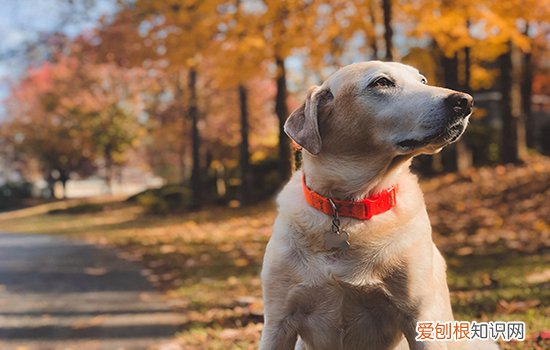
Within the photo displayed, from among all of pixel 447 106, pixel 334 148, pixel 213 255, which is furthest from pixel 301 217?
pixel 213 255

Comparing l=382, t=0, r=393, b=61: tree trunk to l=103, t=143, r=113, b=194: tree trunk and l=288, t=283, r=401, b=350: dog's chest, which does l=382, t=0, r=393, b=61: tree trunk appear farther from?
l=103, t=143, r=113, b=194: tree trunk

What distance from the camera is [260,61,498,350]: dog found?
2.55 metres

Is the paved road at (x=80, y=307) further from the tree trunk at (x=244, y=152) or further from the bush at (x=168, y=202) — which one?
the bush at (x=168, y=202)

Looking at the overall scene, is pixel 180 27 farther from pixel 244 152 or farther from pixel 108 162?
pixel 108 162

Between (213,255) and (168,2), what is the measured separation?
4.93 meters

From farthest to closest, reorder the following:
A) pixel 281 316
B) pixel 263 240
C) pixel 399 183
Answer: pixel 263 240
pixel 399 183
pixel 281 316

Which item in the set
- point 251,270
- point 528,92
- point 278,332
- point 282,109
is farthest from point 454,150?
point 278,332

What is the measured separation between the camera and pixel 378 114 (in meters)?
2.66

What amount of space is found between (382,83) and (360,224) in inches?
25.8

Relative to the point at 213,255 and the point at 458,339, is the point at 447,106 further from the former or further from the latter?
the point at 213,255

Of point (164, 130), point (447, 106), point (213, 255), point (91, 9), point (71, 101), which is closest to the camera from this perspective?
point (447, 106)

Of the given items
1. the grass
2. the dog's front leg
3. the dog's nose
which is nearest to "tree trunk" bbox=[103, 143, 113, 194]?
the grass

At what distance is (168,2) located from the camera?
11.1 meters

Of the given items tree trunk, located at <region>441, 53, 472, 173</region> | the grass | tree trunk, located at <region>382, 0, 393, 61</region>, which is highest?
tree trunk, located at <region>382, 0, 393, 61</region>
